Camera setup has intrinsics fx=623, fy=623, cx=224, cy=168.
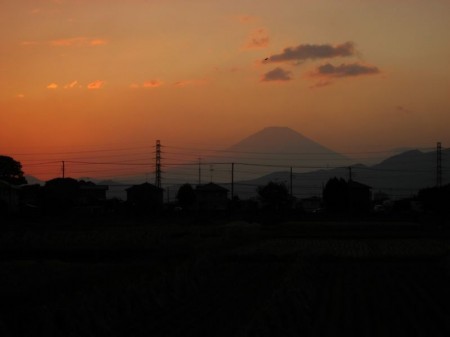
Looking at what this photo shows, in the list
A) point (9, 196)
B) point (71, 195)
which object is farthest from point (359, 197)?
point (9, 196)

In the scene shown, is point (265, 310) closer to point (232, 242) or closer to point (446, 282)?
point (446, 282)

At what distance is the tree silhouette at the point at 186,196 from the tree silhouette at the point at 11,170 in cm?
2237

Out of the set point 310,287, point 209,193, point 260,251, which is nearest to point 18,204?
point 209,193

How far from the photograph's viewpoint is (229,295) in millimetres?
13469

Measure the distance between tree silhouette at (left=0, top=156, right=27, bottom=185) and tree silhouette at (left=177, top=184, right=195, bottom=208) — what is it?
22.4 metres

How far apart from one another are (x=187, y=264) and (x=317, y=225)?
98.7 feet

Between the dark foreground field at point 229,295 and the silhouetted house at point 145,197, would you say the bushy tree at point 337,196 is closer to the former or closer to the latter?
the silhouetted house at point 145,197

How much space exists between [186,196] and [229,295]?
6109cm

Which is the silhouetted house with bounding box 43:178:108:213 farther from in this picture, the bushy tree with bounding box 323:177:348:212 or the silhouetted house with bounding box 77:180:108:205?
the bushy tree with bounding box 323:177:348:212

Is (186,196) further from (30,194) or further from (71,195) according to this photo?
(30,194)

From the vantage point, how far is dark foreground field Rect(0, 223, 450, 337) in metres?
9.45

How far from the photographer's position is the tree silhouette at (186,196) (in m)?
74.3

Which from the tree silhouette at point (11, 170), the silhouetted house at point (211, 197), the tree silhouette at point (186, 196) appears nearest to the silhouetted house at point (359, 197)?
the silhouetted house at point (211, 197)

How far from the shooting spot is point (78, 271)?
16.0 metres
